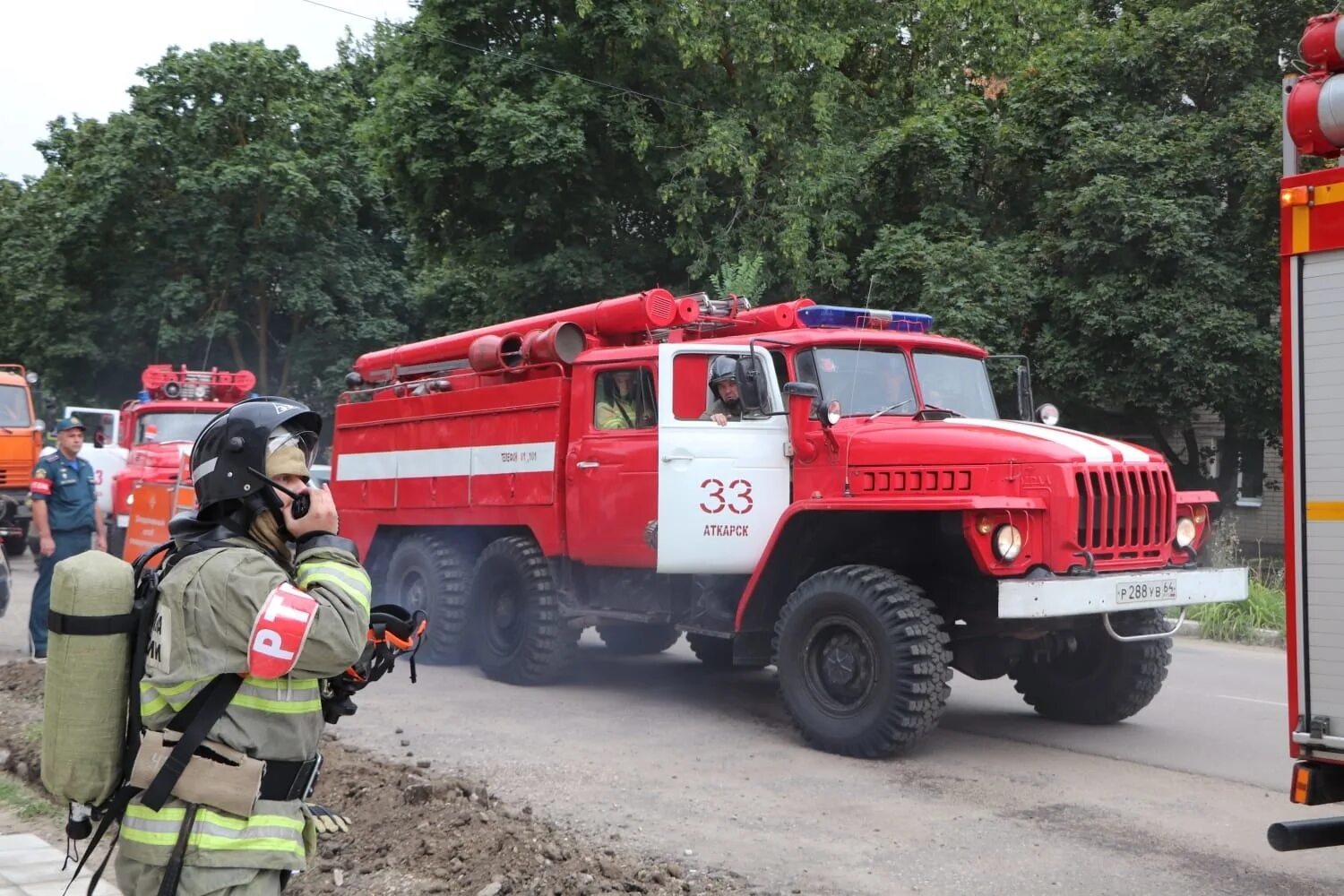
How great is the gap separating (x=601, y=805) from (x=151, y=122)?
26164mm

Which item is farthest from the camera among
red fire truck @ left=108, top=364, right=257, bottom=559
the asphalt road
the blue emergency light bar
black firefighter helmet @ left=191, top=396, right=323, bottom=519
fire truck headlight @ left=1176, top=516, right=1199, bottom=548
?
red fire truck @ left=108, top=364, right=257, bottom=559

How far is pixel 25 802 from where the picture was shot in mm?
6340

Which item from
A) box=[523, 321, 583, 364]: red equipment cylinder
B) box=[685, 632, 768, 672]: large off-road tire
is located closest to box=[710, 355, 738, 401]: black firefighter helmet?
box=[523, 321, 583, 364]: red equipment cylinder

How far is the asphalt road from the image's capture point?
218 inches

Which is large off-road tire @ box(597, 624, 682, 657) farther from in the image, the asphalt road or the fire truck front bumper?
the fire truck front bumper

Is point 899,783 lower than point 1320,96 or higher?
lower

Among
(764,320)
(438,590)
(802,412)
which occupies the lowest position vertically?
(438,590)

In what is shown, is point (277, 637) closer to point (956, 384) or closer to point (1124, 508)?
point (1124, 508)

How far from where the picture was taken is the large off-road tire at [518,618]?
9.76m

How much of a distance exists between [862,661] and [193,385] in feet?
48.2

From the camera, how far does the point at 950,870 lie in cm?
548

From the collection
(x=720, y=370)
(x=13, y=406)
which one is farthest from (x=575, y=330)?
(x=13, y=406)

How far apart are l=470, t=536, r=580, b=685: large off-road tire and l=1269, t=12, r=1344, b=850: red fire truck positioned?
5949 mm

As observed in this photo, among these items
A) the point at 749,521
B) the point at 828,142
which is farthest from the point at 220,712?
the point at 828,142
